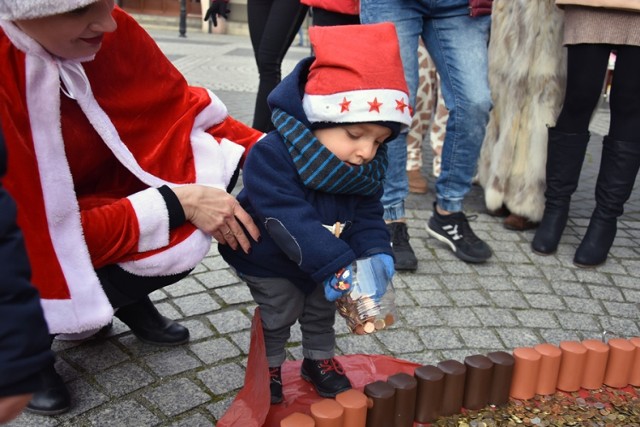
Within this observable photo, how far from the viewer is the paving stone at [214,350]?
2410 millimetres

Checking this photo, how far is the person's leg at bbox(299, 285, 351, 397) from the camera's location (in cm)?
213

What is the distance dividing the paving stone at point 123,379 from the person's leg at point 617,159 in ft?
7.26

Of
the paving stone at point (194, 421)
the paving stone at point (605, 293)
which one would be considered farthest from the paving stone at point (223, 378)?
the paving stone at point (605, 293)

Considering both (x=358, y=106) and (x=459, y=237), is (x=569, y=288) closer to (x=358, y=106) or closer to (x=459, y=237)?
(x=459, y=237)

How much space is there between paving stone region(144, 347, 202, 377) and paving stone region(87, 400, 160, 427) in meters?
0.20

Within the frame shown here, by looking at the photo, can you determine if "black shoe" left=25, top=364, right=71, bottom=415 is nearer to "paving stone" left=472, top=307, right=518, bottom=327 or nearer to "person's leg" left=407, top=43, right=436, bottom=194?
"paving stone" left=472, top=307, right=518, bottom=327

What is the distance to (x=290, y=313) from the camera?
80.4 inches

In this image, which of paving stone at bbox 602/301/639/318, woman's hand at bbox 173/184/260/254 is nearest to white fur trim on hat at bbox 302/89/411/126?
woman's hand at bbox 173/184/260/254

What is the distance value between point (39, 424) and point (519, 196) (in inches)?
110

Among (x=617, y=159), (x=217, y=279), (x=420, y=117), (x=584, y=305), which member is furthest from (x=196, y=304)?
(x=420, y=117)

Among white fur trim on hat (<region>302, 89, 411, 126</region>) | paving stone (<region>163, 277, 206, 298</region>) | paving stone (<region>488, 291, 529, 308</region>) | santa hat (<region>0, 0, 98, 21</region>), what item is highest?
santa hat (<region>0, 0, 98, 21</region>)

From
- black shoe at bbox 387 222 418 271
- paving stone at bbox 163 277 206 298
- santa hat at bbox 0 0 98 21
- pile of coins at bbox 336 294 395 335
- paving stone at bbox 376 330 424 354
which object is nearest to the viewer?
santa hat at bbox 0 0 98 21

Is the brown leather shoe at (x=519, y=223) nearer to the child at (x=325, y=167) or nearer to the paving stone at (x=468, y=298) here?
the paving stone at (x=468, y=298)

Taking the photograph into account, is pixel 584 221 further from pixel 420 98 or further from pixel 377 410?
pixel 377 410
